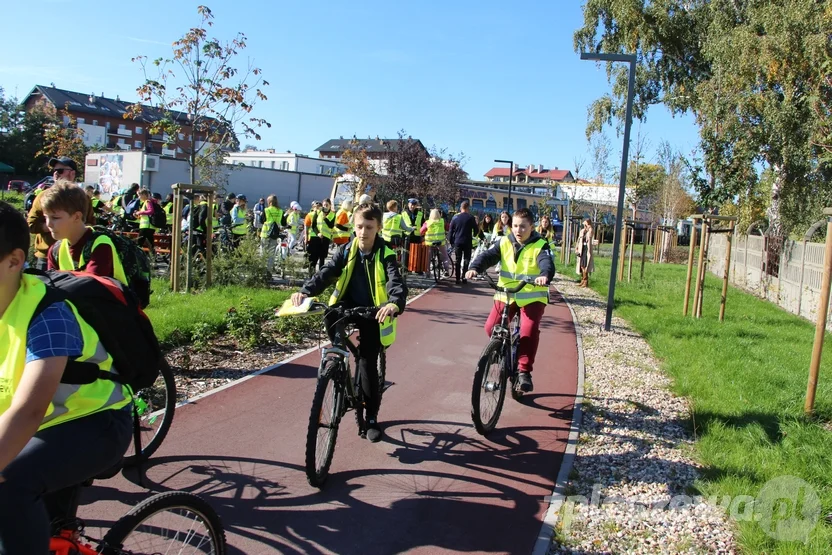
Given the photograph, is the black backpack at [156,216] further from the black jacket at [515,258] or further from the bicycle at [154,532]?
the bicycle at [154,532]

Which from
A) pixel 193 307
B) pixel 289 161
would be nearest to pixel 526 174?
pixel 289 161

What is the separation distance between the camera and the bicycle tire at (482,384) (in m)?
5.52

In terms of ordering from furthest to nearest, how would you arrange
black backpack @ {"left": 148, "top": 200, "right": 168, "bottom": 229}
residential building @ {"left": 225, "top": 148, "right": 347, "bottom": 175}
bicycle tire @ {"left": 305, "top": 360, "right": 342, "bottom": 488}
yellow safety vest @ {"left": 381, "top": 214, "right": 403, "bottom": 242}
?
residential building @ {"left": 225, "top": 148, "right": 347, "bottom": 175} < yellow safety vest @ {"left": 381, "top": 214, "right": 403, "bottom": 242} < black backpack @ {"left": 148, "top": 200, "right": 168, "bottom": 229} < bicycle tire @ {"left": 305, "top": 360, "right": 342, "bottom": 488}

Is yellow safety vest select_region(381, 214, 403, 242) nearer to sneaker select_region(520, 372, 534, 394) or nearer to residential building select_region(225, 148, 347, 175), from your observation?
sneaker select_region(520, 372, 534, 394)

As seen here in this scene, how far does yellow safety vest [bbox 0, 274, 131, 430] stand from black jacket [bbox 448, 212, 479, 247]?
14.0 meters

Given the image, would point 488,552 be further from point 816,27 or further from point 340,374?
point 816,27

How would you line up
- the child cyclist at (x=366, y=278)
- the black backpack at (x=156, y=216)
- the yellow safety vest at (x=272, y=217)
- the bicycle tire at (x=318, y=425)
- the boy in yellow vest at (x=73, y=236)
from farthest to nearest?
the yellow safety vest at (x=272, y=217) < the black backpack at (x=156, y=216) < the child cyclist at (x=366, y=278) < the bicycle tire at (x=318, y=425) < the boy in yellow vest at (x=73, y=236)

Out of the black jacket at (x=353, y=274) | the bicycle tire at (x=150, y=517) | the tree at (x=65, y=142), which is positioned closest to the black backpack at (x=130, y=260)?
the black jacket at (x=353, y=274)

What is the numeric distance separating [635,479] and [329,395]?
239cm

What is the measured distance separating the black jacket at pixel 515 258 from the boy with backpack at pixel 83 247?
310cm

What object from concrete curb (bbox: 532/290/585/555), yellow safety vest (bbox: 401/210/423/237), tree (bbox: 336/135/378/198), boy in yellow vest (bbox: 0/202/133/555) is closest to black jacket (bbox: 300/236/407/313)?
concrete curb (bbox: 532/290/585/555)

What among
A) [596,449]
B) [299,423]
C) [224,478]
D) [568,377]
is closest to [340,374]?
[224,478]

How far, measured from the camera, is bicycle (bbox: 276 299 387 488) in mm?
4328

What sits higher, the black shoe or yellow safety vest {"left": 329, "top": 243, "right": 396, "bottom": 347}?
yellow safety vest {"left": 329, "top": 243, "right": 396, "bottom": 347}
